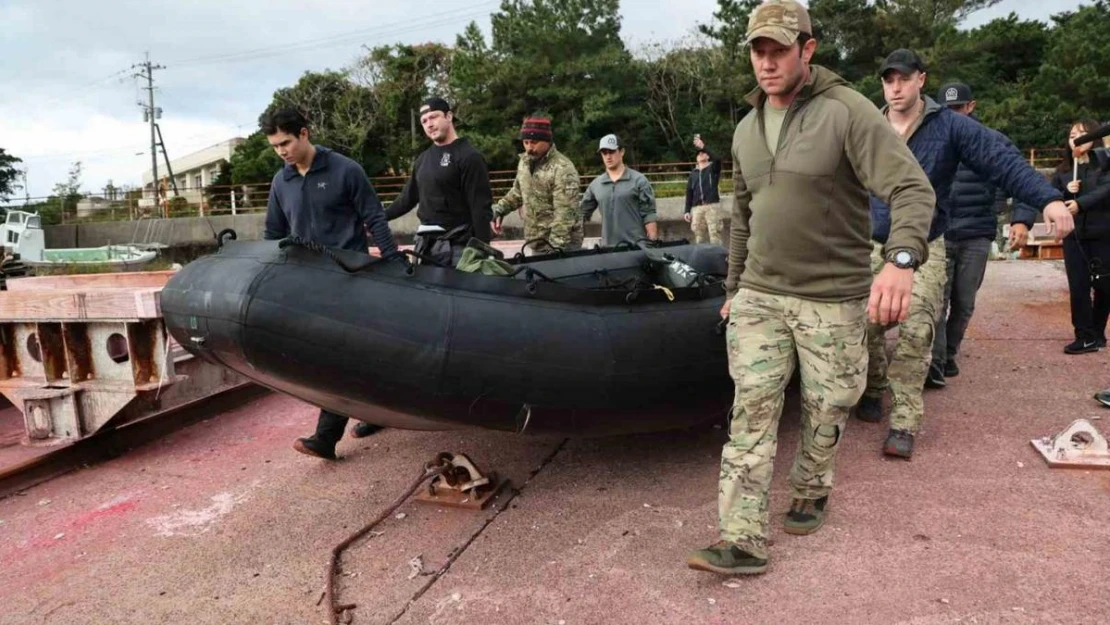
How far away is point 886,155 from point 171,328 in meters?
2.87

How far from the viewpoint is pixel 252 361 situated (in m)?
3.06

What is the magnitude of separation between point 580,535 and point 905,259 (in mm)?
1588

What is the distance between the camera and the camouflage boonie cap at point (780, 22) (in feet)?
7.96

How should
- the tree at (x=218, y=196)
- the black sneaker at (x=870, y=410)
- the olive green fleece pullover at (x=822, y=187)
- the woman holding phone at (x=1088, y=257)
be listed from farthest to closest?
the tree at (x=218, y=196)
the woman holding phone at (x=1088, y=257)
the black sneaker at (x=870, y=410)
the olive green fleece pullover at (x=822, y=187)

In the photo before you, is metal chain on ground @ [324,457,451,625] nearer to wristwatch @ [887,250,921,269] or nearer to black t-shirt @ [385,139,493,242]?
black t-shirt @ [385,139,493,242]

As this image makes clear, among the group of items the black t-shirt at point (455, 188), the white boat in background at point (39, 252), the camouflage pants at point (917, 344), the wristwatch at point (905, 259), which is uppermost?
the black t-shirt at point (455, 188)

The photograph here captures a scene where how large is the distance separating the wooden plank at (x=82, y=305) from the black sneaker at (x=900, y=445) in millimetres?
3781

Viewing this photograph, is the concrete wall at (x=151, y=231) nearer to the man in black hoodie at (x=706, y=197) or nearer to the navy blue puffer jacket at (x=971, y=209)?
the man in black hoodie at (x=706, y=197)

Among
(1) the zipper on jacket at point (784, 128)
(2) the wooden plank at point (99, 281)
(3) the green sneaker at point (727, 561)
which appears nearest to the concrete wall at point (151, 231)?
(2) the wooden plank at point (99, 281)

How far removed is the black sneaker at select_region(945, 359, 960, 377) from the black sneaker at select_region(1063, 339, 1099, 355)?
1016mm

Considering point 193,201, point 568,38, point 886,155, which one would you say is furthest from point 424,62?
point 886,155

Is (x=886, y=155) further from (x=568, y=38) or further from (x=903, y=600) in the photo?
(x=568, y=38)

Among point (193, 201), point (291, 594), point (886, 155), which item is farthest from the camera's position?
point (193, 201)

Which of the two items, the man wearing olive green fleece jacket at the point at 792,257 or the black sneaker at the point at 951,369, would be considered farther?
the black sneaker at the point at 951,369
